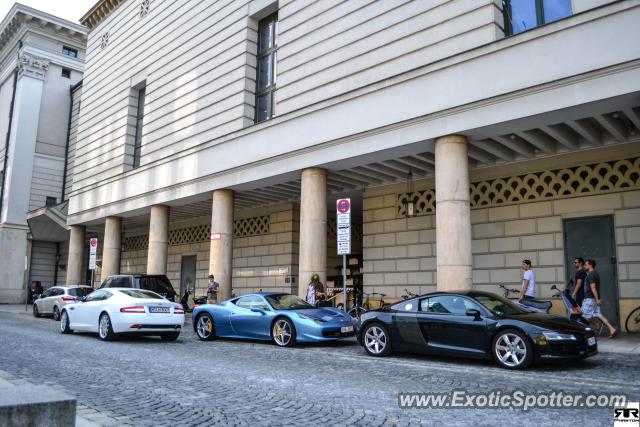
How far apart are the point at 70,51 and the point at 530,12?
1686 inches

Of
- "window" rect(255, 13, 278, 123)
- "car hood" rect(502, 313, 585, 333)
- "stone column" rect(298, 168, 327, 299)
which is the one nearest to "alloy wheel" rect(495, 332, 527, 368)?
"car hood" rect(502, 313, 585, 333)

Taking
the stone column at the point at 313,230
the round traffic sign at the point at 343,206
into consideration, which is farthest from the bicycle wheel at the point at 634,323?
the stone column at the point at 313,230

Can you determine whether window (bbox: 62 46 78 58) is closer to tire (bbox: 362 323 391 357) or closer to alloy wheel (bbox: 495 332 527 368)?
tire (bbox: 362 323 391 357)

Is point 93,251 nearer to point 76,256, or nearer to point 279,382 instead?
point 76,256

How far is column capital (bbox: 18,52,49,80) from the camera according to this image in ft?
138

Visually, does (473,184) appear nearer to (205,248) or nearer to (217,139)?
(217,139)

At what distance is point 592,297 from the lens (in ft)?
40.4

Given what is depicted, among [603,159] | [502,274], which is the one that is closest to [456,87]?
[603,159]

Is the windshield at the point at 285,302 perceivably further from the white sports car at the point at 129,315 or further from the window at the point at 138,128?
the window at the point at 138,128

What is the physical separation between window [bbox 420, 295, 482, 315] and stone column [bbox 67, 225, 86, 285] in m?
25.9

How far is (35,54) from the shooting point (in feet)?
140

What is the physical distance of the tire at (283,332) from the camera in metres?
12.1

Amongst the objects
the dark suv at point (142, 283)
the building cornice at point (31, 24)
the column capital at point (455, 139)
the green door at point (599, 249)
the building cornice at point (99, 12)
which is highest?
the building cornice at point (31, 24)

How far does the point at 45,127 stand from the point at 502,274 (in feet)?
132
